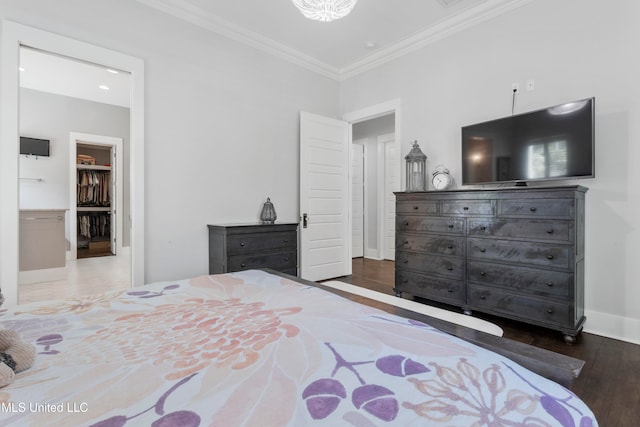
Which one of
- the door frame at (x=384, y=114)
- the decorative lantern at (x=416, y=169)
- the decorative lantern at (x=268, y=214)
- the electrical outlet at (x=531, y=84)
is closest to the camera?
the electrical outlet at (x=531, y=84)

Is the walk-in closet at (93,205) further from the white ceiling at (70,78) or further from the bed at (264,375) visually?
the bed at (264,375)

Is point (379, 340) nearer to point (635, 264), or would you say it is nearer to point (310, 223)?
point (635, 264)

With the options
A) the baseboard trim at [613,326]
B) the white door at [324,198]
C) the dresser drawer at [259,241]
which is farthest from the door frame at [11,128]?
the baseboard trim at [613,326]

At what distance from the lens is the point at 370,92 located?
426cm

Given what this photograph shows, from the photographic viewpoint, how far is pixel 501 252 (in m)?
2.66

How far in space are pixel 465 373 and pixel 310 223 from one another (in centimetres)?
348

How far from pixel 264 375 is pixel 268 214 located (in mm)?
3005

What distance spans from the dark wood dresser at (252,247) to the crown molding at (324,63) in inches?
85.7

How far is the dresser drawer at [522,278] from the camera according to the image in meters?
2.35

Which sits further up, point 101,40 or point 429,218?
point 101,40

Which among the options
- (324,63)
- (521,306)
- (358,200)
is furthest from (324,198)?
(521,306)

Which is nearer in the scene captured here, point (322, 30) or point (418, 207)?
point (418, 207)

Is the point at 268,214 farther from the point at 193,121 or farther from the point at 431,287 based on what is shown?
the point at 431,287

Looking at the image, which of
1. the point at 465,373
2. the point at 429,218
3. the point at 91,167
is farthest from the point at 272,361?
the point at 91,167
